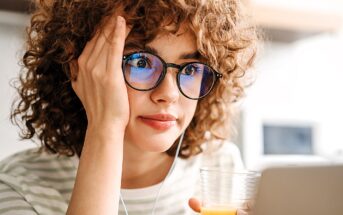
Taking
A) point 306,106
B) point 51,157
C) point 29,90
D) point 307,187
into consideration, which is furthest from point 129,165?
point 306,106

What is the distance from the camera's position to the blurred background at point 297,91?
8.67 feet

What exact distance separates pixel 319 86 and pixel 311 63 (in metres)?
0.16

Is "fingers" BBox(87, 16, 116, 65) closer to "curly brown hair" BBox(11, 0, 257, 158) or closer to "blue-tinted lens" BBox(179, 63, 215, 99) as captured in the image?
"curly brown hair" BBox(11, 0, 257, 158)

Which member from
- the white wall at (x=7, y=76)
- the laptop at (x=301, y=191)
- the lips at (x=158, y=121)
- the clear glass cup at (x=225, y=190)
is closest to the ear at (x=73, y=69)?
the lips at (x=158, y=121)

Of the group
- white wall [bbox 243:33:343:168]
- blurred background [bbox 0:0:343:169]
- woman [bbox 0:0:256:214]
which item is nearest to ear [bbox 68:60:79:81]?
woman [bbox 0:0:256:214]

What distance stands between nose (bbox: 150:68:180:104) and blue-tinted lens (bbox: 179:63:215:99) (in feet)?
0.10

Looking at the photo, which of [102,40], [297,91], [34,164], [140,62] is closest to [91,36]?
[102,40]

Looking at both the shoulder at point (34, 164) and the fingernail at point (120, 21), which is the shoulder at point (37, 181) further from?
the fingernail at point (120, 21)

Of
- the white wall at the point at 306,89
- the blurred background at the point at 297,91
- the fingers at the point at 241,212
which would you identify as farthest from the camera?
the white wall at the point at 306,89

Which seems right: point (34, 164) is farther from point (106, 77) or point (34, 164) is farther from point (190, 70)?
point (190, 70)

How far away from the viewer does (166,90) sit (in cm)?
118

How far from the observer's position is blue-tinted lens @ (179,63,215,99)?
48.0 inches

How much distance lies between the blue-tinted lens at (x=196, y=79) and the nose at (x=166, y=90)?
31 millimetres

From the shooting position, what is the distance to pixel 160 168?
147 centimetres
